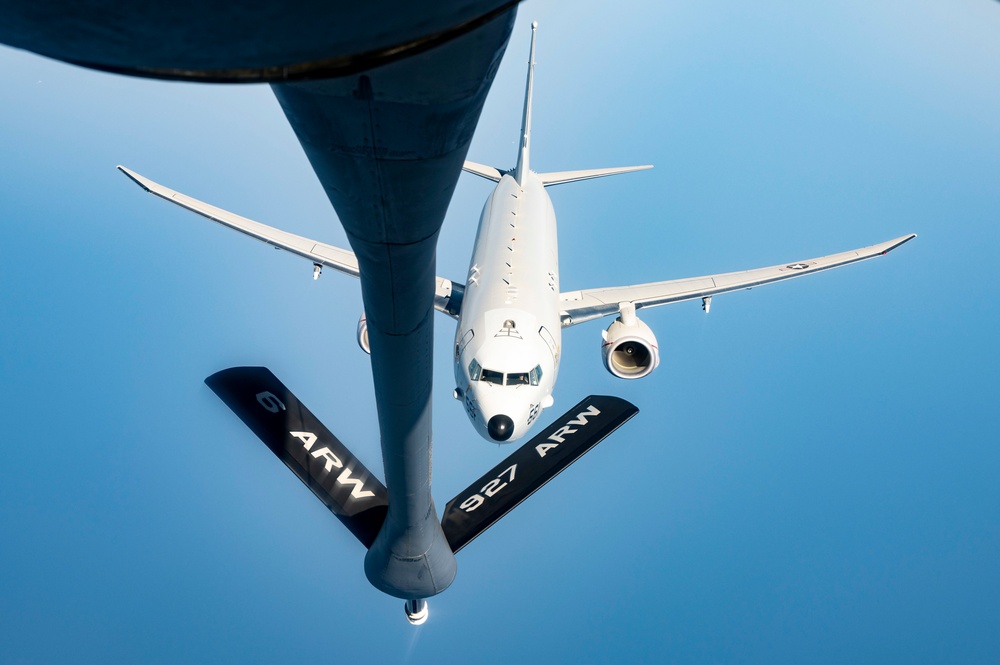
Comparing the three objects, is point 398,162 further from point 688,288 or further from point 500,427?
point 688,288

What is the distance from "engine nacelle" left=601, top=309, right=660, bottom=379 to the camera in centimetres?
2475

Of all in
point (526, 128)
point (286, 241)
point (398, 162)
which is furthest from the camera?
point (526, 128)

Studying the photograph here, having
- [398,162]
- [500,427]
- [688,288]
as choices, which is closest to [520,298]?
[500,427]

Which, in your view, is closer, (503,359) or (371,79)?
(371,79)

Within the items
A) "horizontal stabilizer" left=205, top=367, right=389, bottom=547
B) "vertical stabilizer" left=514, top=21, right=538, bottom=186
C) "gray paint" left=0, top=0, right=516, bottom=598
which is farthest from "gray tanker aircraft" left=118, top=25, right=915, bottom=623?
"gray paint" left=0, top=0, right=516, bottom=598

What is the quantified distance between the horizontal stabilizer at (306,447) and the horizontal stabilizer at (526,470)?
2.01 metres

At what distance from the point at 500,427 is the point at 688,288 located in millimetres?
11561

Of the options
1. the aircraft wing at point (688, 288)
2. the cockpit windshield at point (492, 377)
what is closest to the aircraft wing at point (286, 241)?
the aircraft wing at point (688, 288)

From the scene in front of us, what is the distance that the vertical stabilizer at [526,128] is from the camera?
105ft

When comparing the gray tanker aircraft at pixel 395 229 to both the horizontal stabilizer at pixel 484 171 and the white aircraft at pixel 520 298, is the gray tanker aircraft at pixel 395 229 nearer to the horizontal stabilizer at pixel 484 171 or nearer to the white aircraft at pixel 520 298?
the white aircraft at pixel 520 298

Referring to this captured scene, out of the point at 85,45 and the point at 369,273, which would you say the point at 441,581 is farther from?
the point at 85,45

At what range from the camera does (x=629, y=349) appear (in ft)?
83.2

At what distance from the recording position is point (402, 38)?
377 cm

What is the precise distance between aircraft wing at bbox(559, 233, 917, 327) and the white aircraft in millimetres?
37
